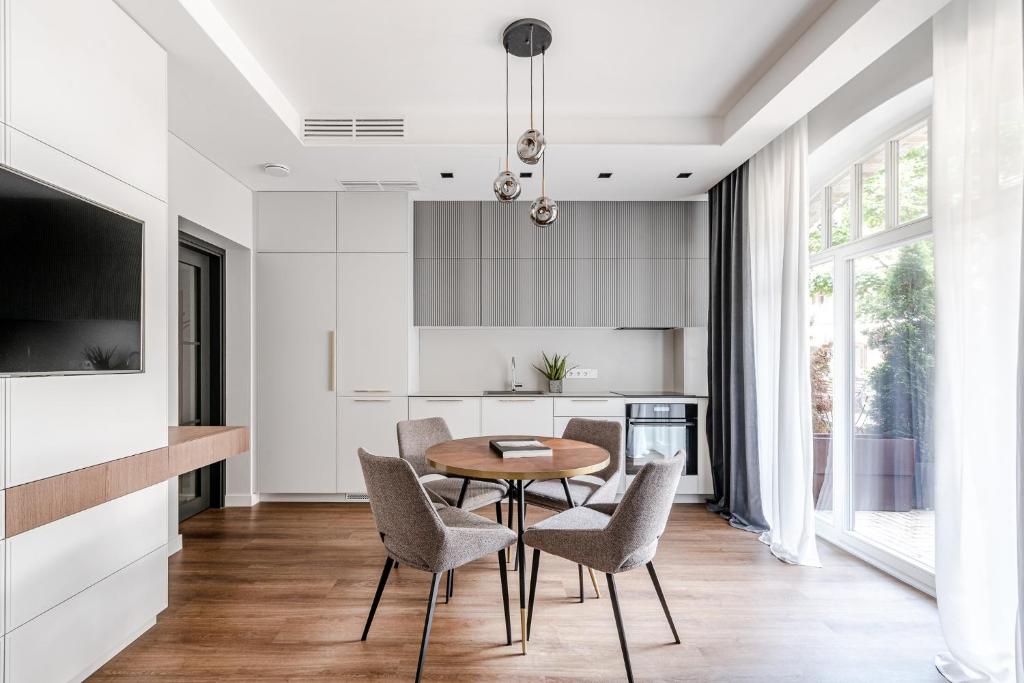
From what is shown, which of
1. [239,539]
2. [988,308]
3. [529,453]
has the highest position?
[988,308]

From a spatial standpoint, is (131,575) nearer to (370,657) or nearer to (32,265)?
(370,657)

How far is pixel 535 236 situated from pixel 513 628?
126 inches

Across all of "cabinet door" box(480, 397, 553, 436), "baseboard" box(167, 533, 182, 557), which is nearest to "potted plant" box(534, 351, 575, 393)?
"cabinet door" box(480, 397, 553, 436)

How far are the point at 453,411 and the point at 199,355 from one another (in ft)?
6.39

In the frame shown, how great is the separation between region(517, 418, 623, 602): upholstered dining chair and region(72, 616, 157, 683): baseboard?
1.78m

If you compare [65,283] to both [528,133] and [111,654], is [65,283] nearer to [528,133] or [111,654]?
[111,654]

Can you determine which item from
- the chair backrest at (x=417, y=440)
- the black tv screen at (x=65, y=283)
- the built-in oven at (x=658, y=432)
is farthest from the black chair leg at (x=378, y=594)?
the built-in oven at (x=658, y=432)

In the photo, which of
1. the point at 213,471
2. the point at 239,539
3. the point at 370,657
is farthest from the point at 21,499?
the point at 213,471

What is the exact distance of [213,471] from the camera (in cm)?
427

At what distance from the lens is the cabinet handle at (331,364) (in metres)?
4.37

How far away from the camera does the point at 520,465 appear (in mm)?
2340

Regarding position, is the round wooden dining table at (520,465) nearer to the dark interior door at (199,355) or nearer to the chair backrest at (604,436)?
the chair backrest at (604,436)

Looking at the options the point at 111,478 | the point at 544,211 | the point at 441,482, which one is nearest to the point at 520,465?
the point at 441,482

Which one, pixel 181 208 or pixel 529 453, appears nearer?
pixel 529 453
